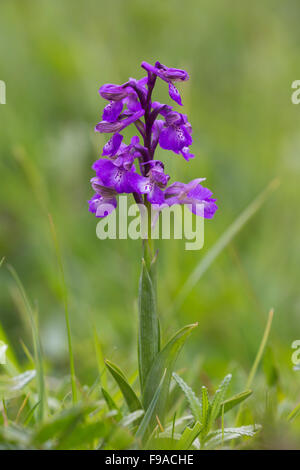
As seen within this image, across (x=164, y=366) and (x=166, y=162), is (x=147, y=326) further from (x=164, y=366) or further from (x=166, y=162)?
(x=166, y=162)

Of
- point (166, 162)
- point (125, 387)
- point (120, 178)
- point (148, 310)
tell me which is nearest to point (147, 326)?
point (148, 310)

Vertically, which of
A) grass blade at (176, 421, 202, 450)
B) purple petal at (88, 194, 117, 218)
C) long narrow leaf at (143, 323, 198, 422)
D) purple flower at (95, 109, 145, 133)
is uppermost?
purple flower at (95, 109, 145, 133)

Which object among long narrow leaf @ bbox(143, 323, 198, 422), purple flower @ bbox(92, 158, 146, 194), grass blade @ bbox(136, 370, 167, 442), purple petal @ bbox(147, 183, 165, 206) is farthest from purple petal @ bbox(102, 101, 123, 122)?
grass blade @ bbox(136, 370, 167, 442)

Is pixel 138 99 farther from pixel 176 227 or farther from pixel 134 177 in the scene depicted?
pixel 176 227

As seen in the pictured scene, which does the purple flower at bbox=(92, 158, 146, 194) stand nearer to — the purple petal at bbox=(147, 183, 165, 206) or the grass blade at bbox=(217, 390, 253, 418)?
the purple petal at bbox=(147, 183, 165, 206)

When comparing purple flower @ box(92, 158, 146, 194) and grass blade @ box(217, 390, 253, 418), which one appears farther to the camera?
grass blade @ box(217, 390, 253, 418)

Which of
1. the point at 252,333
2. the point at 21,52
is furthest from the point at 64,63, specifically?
the point at 252,333

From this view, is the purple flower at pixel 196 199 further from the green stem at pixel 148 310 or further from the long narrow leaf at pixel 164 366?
the long narrow leaf at pixel 164 366
